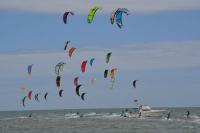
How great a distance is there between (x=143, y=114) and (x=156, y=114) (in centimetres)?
151

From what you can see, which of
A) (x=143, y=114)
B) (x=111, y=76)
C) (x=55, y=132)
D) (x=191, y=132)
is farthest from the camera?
(x=143, y=114)

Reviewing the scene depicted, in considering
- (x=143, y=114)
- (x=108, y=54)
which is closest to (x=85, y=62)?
(x=108, y=54)

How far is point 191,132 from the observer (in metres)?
38.6

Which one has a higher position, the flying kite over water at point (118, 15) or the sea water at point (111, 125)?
the flying kite over water at point (118, 15)

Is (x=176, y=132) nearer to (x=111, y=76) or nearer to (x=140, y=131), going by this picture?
(x=140, y=131)

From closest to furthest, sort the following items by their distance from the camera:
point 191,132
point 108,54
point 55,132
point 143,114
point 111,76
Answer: point 191,132 < point 55,132 < point 108,54 < point 111,76 < point 143,114

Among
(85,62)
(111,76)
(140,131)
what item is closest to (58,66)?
(85,62)

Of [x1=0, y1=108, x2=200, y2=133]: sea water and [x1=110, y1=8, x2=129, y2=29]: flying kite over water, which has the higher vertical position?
[x1=110, y1=8, x2=129, y2=29]: flying kite over water

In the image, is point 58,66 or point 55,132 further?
point 58,66

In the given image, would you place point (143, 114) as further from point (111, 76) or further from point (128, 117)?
point (111, 76)

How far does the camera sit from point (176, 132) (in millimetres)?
39031

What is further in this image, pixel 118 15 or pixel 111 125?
pixel 111 125

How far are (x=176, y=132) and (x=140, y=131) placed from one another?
2.74 metres

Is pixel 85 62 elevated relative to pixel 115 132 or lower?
elevated
